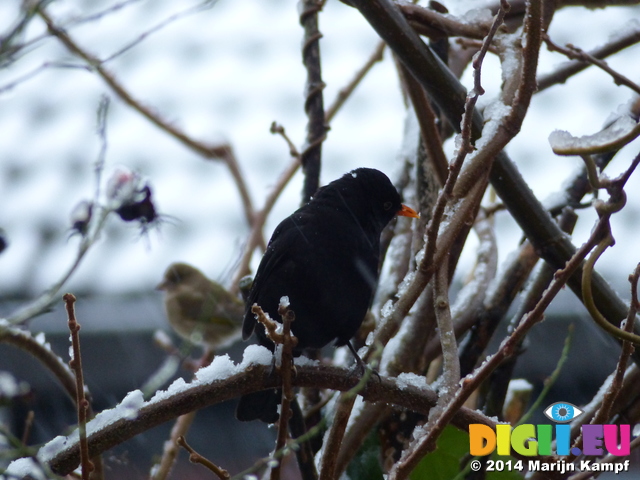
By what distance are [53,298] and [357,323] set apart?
142cm

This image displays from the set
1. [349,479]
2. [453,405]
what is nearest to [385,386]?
[453,405]

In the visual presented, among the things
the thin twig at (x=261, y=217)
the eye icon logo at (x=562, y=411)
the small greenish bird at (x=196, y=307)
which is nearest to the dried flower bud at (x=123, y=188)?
the eye icon logo at (x=562, y=411)

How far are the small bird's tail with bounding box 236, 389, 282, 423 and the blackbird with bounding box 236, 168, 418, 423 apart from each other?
2 centimetres

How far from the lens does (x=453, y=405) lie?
1.34 metres

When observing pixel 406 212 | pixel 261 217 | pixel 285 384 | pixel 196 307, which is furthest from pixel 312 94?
pixel 196 307

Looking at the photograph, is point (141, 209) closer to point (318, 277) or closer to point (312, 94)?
point (318, 277)

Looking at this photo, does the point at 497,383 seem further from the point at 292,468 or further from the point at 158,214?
the point at 292,468

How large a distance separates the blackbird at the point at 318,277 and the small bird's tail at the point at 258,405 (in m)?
0.02

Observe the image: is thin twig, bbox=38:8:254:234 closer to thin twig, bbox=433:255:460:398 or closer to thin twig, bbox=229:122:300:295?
thin twig, bbox=229:122:300:295

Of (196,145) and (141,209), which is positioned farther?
(196,145)

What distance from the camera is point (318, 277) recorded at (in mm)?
2496

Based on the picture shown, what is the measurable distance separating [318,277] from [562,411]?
3.03 ft

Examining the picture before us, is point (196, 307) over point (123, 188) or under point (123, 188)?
over

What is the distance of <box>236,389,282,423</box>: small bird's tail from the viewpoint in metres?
2.31
